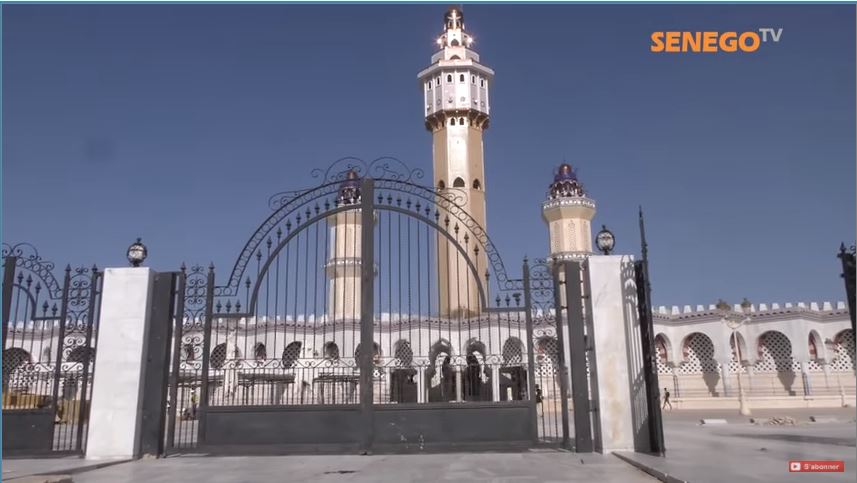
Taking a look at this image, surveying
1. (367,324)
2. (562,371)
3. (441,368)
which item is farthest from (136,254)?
(562,371)

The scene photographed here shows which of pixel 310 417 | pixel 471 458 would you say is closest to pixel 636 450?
pixel 471 458

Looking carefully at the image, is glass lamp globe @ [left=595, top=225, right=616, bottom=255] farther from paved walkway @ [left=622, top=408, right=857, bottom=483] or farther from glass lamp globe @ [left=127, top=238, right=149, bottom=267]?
glass lamp globe @ [left=127, top=238, right=149, bottom=267]

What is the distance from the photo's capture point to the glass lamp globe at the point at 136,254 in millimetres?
9922

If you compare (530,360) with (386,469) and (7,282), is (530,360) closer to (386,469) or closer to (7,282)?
(386,469)

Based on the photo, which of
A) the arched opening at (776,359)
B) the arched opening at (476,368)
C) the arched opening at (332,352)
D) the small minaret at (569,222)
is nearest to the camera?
the arched opening at (476,368)

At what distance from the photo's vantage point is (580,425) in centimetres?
916

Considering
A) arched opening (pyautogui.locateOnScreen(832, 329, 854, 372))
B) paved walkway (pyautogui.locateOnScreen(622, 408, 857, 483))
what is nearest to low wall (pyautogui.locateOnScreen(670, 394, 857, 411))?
arched opening (pyautogui.locateOnScreen(832, 329, 854, 372))

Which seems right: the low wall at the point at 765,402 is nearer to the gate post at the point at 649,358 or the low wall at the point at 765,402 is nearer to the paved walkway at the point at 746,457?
the paved walkway at the point at 746,457

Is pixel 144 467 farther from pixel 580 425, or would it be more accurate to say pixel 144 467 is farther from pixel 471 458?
pixel 580 425

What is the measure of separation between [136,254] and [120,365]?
65.7 inches

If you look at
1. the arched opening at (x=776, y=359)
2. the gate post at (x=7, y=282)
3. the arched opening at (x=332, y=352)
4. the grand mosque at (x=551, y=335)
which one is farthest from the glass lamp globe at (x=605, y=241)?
the arched opening at (x=776, y=359)

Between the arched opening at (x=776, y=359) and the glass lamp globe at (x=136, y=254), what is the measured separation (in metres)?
33.5

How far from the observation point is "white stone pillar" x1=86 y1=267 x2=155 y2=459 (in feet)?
30.2

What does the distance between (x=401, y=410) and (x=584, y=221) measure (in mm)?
33714
